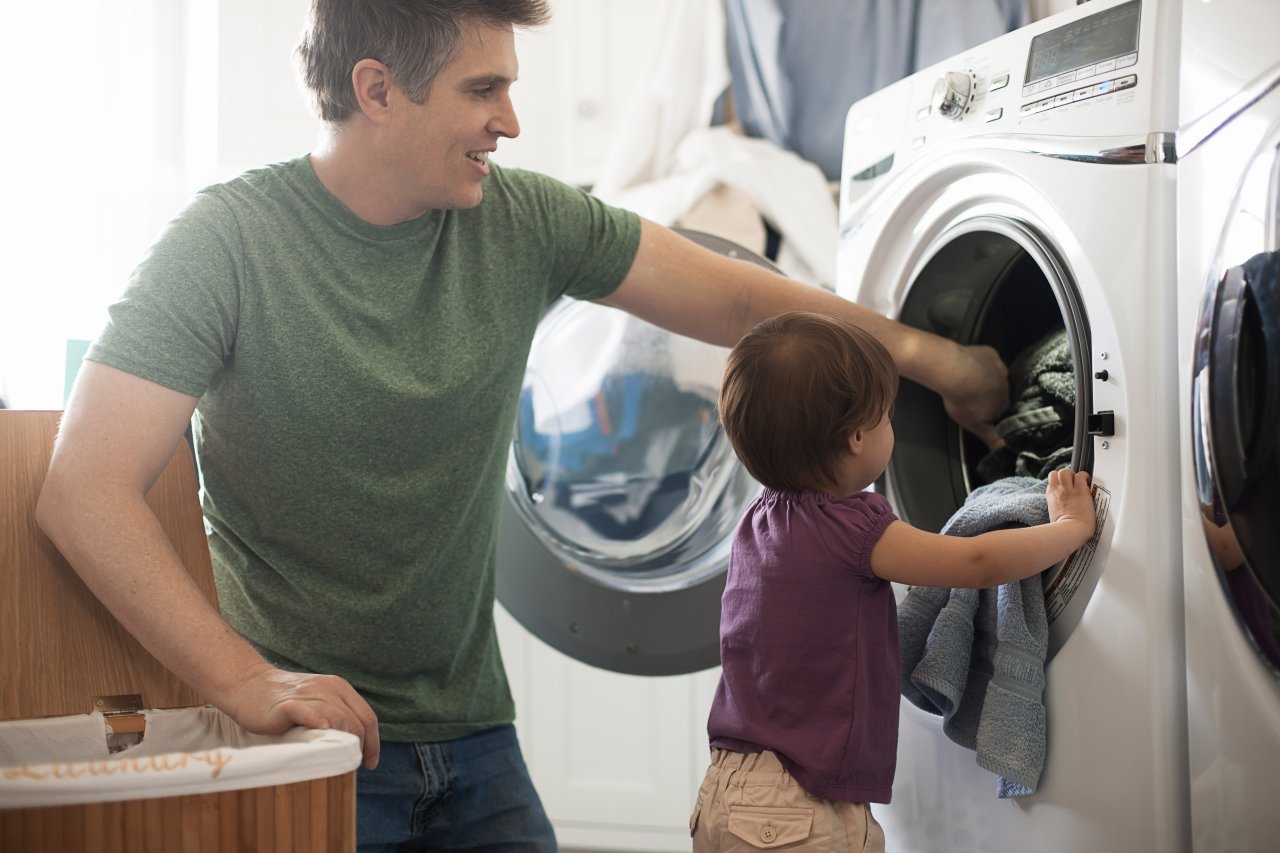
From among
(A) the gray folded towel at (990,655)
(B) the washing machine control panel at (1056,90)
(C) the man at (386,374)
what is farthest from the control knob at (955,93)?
(A) the gray folded towel at (990,655)

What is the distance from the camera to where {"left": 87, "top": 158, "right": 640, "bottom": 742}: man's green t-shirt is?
A: 1128mm

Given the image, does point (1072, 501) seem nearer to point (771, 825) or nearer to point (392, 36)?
point (771, 825)

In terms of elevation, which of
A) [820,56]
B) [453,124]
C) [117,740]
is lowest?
[117,740]

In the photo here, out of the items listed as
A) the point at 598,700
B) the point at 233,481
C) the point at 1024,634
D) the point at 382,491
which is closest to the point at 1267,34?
the point at 1024,634

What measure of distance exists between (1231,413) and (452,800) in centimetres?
80

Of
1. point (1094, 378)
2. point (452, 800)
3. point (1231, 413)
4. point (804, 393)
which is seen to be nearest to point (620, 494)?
point (452, 800)

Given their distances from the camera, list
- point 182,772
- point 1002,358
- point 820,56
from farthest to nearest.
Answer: point 820,56
point 1002,358
point 182,772

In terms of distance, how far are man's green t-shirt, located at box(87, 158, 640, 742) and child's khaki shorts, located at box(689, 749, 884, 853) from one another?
0.29 m

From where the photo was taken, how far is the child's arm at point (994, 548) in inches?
39.3

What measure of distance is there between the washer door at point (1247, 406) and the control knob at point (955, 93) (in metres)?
0.37

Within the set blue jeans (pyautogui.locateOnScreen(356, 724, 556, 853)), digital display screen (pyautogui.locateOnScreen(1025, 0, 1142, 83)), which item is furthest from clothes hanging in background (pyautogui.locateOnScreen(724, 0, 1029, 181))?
blue jeans (pyautogui.locateOnScreen(356, 724, 556, 853))

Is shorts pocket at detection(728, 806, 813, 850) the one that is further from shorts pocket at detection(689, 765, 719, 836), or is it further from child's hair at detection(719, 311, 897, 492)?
child's hair at detection(719, 311, 897, 492)

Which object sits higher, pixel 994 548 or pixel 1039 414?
pixel 1039 414

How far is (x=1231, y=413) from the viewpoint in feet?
2.92
